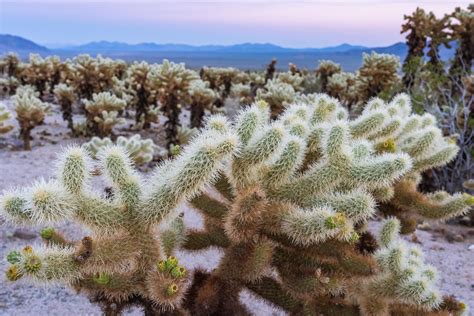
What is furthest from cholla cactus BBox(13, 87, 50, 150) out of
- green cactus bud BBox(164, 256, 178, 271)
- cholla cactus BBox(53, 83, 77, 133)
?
green cactus bud BBox(164, 256, 178, 271)

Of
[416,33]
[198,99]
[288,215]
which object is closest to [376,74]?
[416,33]

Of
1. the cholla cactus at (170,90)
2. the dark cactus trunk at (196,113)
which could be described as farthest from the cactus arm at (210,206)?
the dark cactus trunk at (196,113)

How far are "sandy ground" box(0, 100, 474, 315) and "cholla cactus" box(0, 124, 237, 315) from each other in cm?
76

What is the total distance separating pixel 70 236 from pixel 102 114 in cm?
375

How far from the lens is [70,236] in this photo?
4996 millimetres

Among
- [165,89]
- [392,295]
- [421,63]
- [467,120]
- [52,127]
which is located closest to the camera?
[392,295]

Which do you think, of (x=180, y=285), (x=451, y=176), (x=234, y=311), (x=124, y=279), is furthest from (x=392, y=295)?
(x=451, y=176)

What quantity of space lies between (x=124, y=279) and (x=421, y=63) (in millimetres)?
8271

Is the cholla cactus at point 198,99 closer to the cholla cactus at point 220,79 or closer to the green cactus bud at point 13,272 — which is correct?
the cholla cactus at point 220,79

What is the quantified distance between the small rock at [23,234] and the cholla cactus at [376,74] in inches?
267

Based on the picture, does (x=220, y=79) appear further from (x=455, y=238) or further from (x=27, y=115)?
(x=455, y=238)

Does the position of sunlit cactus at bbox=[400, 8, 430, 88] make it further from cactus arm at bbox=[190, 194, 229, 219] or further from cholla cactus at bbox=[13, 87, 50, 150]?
cactus arm at bbox=[190, 194, 229, 219]

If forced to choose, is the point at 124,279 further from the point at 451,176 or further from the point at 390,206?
the point at 451,176

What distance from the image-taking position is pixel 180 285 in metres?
2.08
